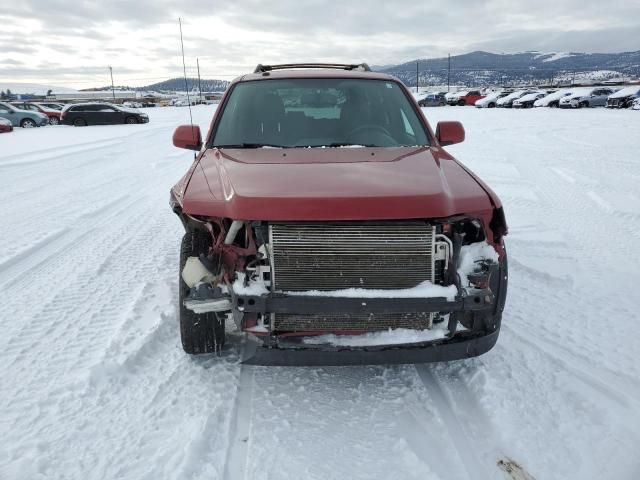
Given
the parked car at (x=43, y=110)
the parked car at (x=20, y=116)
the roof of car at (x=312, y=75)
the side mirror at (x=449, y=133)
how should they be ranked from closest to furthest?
the side mirror at (x=449, y=133), the roof of car at (x=312, y=75), the parked car at (x=20, y=116), the parked car at (x=43, y=110)

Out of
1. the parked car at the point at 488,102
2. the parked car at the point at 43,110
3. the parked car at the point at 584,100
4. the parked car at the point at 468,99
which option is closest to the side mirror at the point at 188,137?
the parked car at the point at 43,110

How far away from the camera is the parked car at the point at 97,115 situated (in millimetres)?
26656

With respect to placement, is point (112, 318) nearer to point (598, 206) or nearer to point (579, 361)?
point (579, 361)

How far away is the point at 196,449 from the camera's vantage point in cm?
230

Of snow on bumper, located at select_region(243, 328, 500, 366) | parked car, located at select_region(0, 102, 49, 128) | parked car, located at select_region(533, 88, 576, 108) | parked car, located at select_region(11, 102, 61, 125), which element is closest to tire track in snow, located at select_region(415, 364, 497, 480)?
snow on bumper, located at select_region(243, 328, 500, 366)

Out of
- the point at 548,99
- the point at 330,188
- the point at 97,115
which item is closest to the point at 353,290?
the point at 330,188

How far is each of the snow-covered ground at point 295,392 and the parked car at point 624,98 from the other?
1157 inches

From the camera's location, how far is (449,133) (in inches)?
158

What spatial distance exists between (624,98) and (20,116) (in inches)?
1295

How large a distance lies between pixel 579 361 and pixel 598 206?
440cm

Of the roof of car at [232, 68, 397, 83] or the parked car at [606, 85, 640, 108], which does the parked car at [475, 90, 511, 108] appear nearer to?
the parked car at [606, 85, 640, 108]

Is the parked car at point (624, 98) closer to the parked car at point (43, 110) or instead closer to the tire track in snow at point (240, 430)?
the parked car at point (43, 110)

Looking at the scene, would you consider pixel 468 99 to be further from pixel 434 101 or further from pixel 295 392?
pixel 295 392

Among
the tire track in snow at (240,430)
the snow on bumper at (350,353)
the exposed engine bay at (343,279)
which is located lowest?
the tire track in snow at (240,430)
